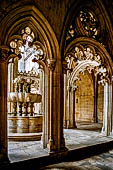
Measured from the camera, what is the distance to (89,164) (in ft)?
11.6

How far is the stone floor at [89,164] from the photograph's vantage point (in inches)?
132

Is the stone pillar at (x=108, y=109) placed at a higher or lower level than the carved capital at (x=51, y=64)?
lower

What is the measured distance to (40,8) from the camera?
3834 mm

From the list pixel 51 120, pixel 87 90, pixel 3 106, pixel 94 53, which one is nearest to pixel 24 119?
pixel 51 120

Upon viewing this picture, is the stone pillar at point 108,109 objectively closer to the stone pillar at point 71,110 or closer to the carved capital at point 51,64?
the stone pillar at point 71,110

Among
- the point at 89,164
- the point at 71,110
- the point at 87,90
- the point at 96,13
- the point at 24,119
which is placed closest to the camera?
the point at 89,164

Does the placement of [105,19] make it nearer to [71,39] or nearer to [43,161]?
[71,39]

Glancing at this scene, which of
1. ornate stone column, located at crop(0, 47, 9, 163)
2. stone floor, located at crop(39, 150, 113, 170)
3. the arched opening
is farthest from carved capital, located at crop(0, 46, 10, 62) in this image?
stone floor, located at crop(39, 150, 113, 170)

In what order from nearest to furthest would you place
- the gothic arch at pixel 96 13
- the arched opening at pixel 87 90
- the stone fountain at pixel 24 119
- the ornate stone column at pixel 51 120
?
1. the ornate stone column at pixel 51 120
2. the gothic arch at pixel 96 13
3. the arched opening at pixel 87 90
4. the stone fountain at pixel 24 119

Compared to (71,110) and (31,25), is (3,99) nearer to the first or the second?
(31,25)

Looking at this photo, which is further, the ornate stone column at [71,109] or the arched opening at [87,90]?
the ornate stone column at [71,109]

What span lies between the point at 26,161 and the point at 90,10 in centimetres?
437

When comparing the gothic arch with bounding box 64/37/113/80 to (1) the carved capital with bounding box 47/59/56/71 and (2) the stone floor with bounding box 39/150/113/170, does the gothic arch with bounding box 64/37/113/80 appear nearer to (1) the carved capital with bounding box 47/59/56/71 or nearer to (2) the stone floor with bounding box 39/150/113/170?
(1) the carved capital with bounding box 47/59/56/71

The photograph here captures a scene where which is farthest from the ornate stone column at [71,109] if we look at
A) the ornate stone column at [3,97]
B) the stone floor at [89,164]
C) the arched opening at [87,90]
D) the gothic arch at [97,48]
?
the ornate stone column at [3,97]
